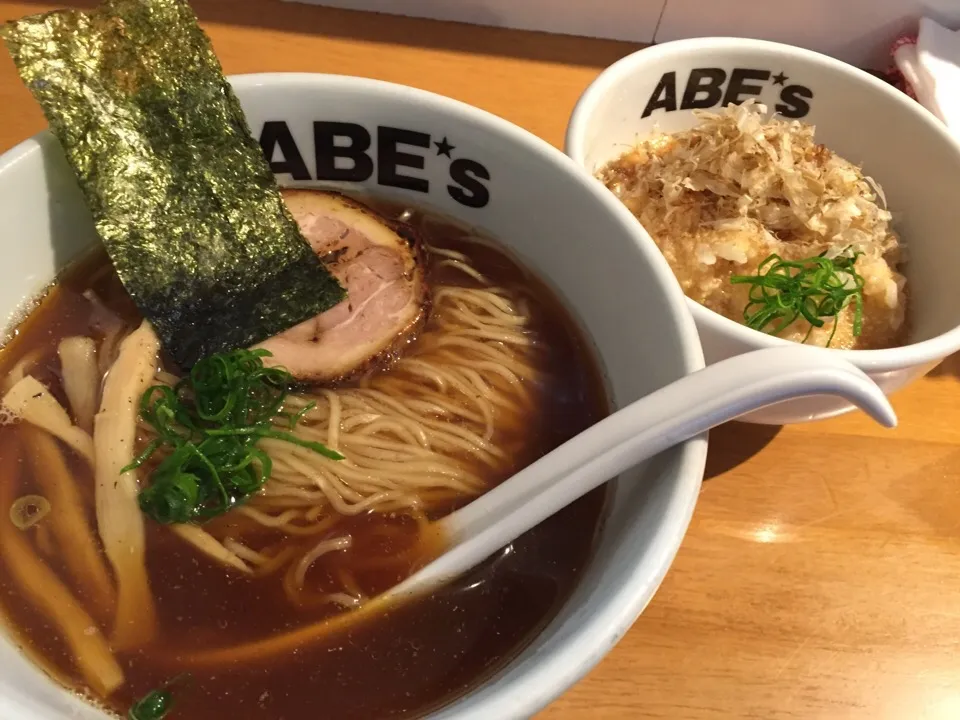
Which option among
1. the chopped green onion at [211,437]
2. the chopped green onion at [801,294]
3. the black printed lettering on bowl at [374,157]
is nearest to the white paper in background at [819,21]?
the chopped green onion at [801,294]

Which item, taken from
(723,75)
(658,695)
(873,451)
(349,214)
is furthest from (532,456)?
(723,75)

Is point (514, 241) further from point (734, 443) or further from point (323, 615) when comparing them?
point (323, 615)

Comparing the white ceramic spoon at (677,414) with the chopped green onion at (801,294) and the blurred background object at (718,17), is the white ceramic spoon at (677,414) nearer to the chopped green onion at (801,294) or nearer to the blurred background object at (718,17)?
the chopped green onion at (801,294)

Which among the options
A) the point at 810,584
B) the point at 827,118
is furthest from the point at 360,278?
the point at 827,118

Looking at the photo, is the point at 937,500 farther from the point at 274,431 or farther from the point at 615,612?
the point at 274,431

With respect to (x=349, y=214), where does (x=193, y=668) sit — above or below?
below

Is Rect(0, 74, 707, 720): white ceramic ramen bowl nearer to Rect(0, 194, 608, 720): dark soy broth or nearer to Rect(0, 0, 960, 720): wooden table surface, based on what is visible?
Rect(0, 194, 608, 720): dark soy broth
